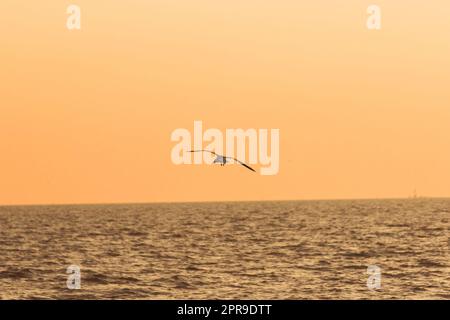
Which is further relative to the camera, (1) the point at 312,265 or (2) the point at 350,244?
(2) the point at 350,244

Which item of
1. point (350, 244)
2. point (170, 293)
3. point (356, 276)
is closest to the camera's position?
point (170, 293)

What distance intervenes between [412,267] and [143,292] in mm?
21009

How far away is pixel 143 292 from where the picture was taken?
4112 cm

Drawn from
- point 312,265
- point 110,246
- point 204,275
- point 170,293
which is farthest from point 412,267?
point 110,246
